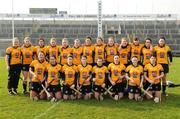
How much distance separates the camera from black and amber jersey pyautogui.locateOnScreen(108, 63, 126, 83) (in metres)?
9.17

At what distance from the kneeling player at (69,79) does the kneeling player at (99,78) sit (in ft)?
1.71

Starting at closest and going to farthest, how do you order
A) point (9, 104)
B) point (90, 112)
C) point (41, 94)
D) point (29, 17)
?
1. point (90, 112)
2. point (9, 104)
3. point (41, 94)
4. point (29, 17)

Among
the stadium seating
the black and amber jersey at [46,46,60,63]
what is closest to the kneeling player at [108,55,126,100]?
the black and amber jersey at [46,46,60,63]

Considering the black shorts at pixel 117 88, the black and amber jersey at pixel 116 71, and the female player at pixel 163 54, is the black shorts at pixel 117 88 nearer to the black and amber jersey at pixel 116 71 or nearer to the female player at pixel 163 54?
the black and amber jersey at pixel 116 71

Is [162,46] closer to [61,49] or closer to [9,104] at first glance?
[61,49]

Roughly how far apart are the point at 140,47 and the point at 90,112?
9.29ft

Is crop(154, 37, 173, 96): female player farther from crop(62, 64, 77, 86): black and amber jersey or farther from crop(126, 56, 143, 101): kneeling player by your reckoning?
crop(62, 64, 77, 86): black and amber jersey

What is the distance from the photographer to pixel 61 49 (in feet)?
32.5

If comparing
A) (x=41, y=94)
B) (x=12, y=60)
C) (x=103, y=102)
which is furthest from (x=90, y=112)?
(x=12, y=60)

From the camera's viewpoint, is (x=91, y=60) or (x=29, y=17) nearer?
(x=91, y=60)

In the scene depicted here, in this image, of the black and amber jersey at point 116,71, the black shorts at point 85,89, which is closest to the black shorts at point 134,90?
the black and amber jersey at point 116,71

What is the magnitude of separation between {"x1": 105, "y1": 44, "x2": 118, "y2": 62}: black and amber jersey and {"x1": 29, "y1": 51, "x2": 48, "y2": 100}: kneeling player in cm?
172

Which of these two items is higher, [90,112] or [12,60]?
[12,60]

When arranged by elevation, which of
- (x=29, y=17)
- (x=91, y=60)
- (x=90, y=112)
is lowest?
(x=90, y=112)
